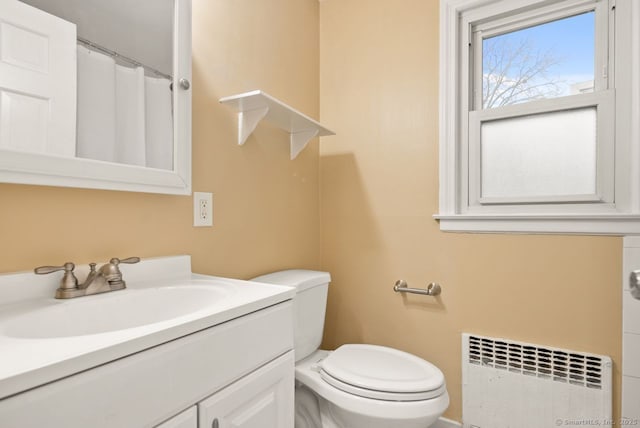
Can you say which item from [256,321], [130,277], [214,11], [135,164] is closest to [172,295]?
[130,277]

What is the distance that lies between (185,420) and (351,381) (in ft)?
2.13

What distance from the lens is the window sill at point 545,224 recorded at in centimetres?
121

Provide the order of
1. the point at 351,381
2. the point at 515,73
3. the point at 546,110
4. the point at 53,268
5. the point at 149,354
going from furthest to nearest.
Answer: the point at 515,73
the point at 546,110
the point at 351,381
the point at 53,268
the point at 149,354

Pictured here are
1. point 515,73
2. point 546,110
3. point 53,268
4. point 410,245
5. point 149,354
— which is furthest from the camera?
point 410,245

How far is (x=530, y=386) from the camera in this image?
1338 millimetres

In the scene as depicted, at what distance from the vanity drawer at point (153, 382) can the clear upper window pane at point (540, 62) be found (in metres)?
1.44

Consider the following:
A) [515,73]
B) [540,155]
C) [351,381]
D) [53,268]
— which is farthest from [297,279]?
[515,73]

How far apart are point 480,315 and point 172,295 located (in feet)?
4.16

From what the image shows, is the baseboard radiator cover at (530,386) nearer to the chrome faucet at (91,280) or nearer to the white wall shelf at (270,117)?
the white wall shelf at (270,117)

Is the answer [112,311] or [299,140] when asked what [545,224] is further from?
[112,311]

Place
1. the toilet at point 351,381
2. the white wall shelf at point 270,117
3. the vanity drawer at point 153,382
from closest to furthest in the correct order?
the vanity drawer at point 153,382, the toilet at point 351,381, the white wall shelf at point 270,117

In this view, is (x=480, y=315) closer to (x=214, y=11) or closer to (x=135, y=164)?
(x=135, y=164)

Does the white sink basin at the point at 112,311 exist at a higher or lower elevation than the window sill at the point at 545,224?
lower

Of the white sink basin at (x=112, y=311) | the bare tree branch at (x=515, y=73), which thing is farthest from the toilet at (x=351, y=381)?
the bare tree branch at (x=515, y=73)
